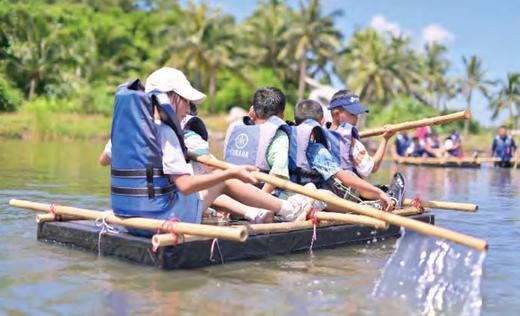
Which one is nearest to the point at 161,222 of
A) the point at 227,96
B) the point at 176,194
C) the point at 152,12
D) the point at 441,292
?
the point at 176,194

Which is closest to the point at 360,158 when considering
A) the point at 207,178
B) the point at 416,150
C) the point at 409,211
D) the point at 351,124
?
the point at 351,124

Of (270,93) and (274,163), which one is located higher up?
(270,93)

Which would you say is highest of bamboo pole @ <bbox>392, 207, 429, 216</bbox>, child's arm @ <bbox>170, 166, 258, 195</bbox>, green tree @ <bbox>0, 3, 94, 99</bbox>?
green tree @ <bbox>0, 3, 94, 99</bbox>

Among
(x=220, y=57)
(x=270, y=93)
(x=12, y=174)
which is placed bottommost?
(x=12, y=174)

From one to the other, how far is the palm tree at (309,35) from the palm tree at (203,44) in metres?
4.14

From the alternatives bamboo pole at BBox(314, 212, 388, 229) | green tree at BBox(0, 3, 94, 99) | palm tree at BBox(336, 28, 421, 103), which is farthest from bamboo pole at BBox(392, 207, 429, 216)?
palm tree at BBox(336, 28, 421, 103)

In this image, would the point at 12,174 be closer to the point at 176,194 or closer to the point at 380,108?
the point at 176,194

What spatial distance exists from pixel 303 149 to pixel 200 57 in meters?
36.8

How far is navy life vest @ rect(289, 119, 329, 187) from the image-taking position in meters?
5.65

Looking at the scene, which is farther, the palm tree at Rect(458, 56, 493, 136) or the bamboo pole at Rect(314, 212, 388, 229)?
the palm tree at Rect(458, 56, 493, 136)

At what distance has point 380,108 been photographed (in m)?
46.4

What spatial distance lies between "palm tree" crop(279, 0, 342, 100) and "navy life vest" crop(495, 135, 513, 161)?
2343 cm

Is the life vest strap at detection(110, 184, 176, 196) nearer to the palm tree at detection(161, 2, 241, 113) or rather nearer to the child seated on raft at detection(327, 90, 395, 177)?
the child seated on raft at detection(327, 90, 395, 177)

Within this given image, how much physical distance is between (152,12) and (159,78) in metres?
52.6
